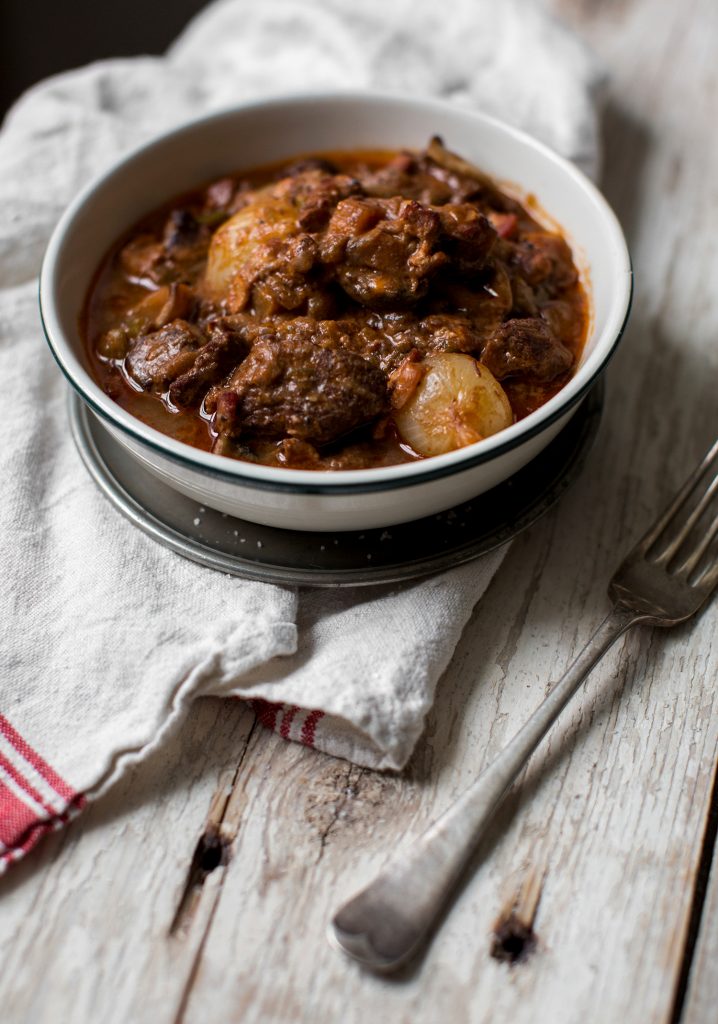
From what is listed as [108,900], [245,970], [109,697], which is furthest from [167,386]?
[245,970]

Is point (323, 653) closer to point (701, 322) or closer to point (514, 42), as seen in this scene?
point (701, 322)

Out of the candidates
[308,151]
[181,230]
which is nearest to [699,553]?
[181,230]

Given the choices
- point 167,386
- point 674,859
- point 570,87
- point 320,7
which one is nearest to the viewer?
point 674,859

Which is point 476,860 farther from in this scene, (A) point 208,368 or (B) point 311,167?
(B) point 311,167

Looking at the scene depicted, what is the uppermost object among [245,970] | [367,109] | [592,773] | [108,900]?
[367,109]

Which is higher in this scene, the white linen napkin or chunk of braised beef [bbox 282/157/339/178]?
chunk of braised beef [bbox 282/157/339/178]

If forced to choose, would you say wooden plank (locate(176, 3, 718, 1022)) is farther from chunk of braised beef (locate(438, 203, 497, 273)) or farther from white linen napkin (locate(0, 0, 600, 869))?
chunk of braised beef (locate(438, 203, 497, 273))

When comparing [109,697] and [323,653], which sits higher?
[109,697]

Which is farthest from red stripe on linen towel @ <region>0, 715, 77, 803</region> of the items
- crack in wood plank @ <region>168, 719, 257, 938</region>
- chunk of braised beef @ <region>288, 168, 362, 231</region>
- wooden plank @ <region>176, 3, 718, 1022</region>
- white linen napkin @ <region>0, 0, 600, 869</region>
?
chunk of braised beef @ <region>288, 168, 362, 231</region>
